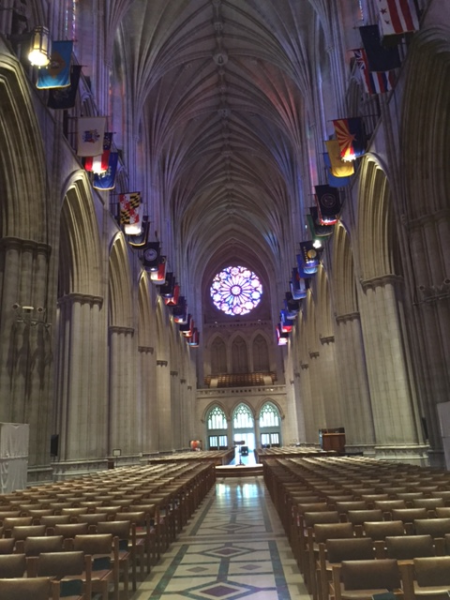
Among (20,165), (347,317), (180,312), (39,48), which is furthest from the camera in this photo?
(180,312)

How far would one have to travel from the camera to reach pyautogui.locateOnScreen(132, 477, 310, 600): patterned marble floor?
17.0 feet

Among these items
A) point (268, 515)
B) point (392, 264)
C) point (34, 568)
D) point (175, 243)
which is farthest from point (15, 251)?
point (175, 243)

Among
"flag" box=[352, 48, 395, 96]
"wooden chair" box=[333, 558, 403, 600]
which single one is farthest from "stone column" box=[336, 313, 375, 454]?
"wooden chair" box=[333, 558, 403, 600]

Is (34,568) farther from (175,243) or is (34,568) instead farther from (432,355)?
(175,243)

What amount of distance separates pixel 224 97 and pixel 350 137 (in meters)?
20.1

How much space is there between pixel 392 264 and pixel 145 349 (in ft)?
47.8

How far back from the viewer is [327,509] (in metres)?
5.61

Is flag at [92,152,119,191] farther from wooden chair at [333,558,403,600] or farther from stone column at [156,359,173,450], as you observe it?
stone column at [156,359,173,450]

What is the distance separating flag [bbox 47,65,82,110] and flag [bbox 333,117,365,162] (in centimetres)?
749

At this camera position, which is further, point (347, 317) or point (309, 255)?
point (309, 255)

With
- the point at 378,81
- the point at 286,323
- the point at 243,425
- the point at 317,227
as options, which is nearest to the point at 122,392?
the point at 317,227

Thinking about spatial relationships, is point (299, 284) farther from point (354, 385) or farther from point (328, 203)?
point (328, 203)

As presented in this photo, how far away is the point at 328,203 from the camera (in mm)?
19828

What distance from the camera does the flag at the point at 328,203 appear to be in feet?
65.0
